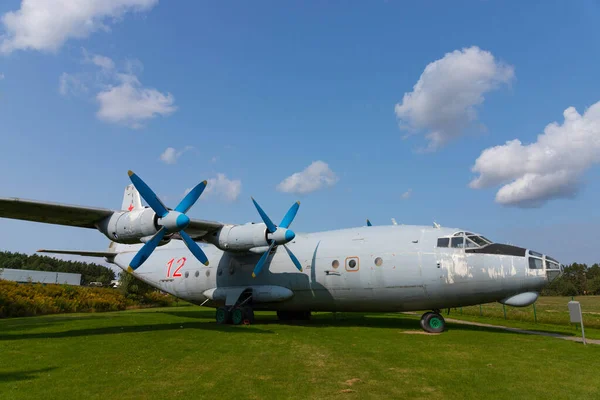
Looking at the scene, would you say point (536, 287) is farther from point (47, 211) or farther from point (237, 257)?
point (47, 211)

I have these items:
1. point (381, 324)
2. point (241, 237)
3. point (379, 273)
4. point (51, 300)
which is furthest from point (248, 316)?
point (51, 300)

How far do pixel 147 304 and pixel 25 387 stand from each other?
1622 inches

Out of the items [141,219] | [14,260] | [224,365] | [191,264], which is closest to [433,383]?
[224,365]

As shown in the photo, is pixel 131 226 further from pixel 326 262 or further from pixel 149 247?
pixel 326 262

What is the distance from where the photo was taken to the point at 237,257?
20.8m

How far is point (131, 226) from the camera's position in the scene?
51.5ft

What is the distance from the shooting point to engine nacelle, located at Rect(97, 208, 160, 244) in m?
15.4

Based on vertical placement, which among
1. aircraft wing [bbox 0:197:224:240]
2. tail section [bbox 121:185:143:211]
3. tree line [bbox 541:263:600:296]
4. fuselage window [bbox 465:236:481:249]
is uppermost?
tail section [bbox 121:185:143:211]

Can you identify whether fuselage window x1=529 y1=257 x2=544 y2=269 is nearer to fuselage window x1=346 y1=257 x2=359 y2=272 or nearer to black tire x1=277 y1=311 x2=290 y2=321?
fuselage window x1=346 y1=257 x2=359 y2=272

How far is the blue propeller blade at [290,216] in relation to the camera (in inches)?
730

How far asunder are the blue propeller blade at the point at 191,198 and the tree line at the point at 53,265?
126995mm

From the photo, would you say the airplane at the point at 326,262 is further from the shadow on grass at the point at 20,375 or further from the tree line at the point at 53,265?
the tree line at the point at 53,265

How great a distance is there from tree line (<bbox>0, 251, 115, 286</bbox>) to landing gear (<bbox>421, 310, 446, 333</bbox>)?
131 m

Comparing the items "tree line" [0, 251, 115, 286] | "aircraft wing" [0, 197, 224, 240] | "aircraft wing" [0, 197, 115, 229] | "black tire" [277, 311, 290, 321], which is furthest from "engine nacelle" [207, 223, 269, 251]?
"tree line" [0, 251, 115, 286]
